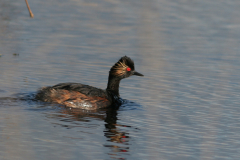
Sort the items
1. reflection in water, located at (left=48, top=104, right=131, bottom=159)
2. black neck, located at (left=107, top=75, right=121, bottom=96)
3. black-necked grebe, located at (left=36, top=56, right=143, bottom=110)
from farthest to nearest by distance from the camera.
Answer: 1. black neck, located at (left=107, top=75, right=121, bottom=96)
2. black-necked grebe, located at (left=36, top=56, right=143, bottom=110)
3. reflection in water, located at (left=48, top=104, right=131, bottom=159)

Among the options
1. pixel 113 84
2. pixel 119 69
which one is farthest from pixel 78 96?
pixel 119 69

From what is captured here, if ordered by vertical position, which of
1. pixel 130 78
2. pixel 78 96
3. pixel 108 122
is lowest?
pixel 108 122

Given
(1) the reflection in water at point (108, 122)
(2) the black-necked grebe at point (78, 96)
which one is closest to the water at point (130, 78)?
→ (1) the reflection in water at point (108, 122)

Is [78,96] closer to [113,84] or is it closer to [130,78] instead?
[113,84]

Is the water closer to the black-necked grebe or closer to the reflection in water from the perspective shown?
the reflection in water

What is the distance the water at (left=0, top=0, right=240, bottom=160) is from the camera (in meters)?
8.95

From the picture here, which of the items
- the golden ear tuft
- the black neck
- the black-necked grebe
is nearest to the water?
the black neck

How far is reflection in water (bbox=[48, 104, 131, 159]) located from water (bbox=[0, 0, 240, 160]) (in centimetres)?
2

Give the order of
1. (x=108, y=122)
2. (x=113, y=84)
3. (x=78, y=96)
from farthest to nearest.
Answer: (x=113, y=84), (x=78, y=96), (x=108, y=122)

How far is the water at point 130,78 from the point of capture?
8.95 meters

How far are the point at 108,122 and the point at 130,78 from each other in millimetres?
4278

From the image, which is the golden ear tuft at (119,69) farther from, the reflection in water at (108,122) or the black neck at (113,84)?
the reflection in water at (108,122)

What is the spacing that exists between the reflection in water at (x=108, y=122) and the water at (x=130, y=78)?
21mm

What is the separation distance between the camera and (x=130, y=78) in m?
14.8
